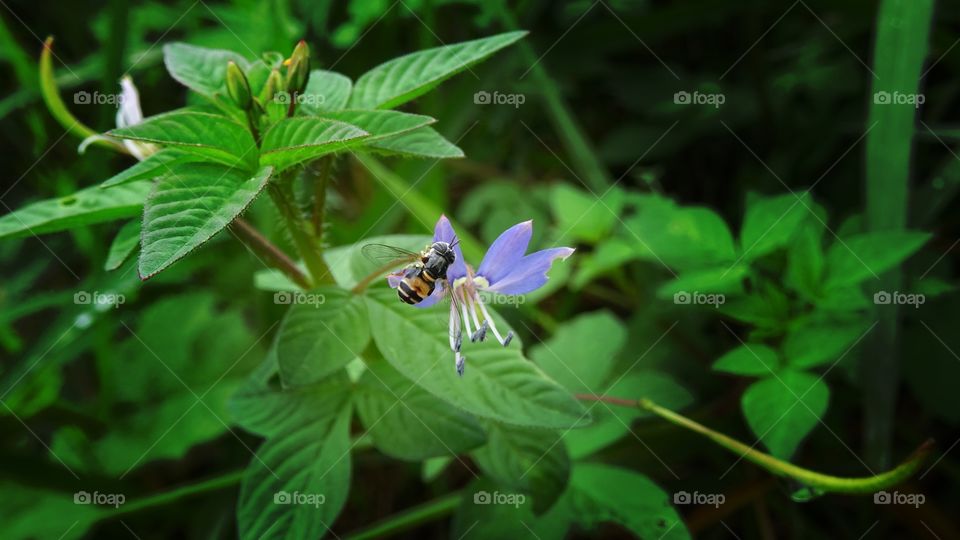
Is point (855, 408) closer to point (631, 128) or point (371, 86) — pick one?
point (631, 128)

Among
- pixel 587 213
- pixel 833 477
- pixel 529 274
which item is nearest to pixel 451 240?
pixel 529 274

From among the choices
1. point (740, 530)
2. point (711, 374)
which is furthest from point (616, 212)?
point (740, 530)

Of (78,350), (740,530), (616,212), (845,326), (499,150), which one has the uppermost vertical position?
(499,150)

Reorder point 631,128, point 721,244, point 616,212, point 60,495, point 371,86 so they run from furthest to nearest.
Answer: point 631,128 → point 616,212 → point 60,495 → point 721,244 → point 371,86

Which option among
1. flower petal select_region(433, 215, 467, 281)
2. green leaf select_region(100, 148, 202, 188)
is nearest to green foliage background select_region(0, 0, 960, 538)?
green leaf select_region(100, 148, 202, 188)

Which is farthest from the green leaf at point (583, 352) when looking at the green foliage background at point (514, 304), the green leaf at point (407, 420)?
the green leaf at point (407, 420)

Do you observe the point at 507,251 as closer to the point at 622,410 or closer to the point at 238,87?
the point at 238,87
